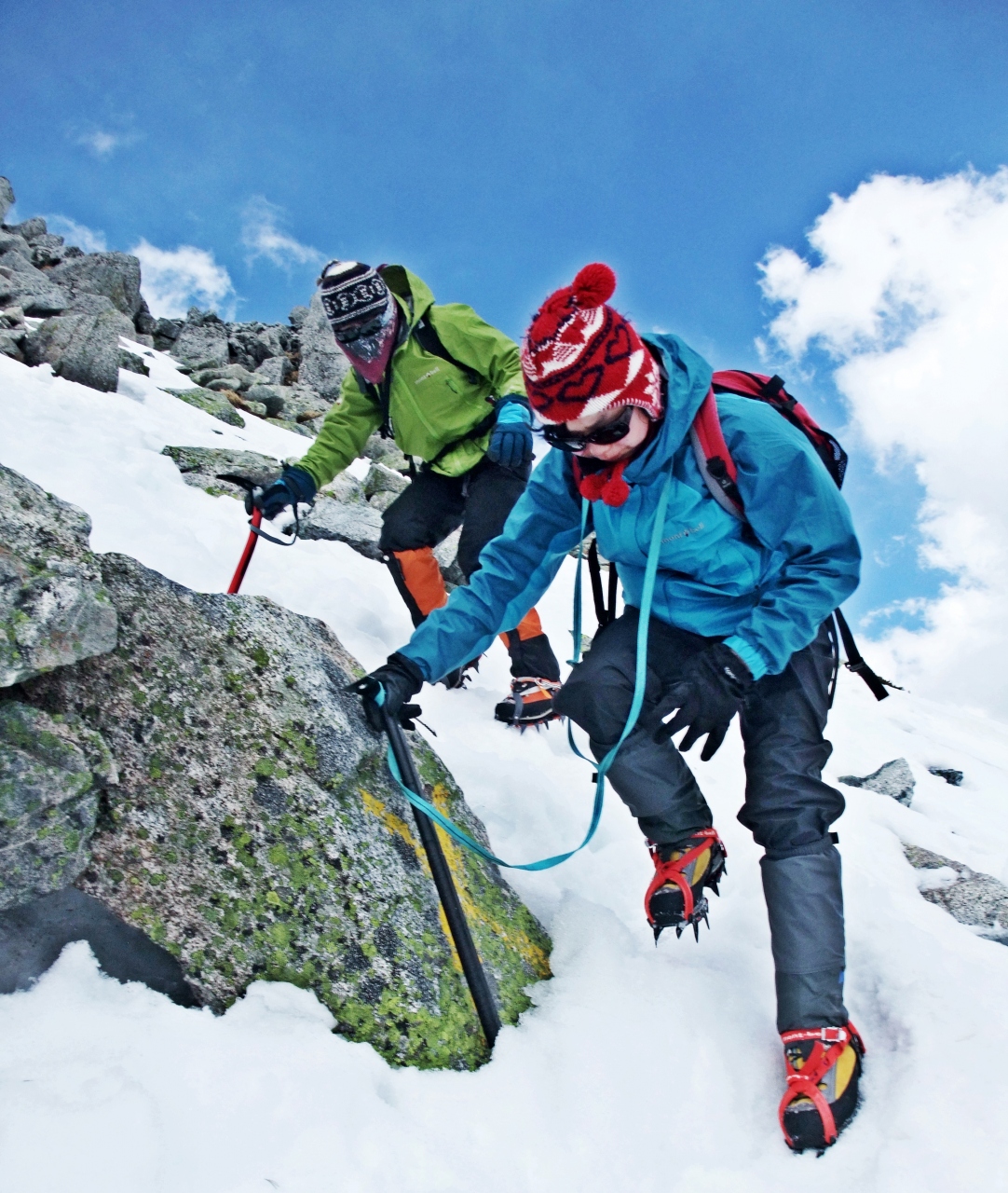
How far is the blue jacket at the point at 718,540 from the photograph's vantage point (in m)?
2.61

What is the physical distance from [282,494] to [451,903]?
3199 mm

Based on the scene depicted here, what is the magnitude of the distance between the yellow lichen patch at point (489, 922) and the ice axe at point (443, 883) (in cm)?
13

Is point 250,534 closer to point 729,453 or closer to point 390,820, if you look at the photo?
point 390,820

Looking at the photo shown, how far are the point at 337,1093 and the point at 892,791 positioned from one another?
5.94 m

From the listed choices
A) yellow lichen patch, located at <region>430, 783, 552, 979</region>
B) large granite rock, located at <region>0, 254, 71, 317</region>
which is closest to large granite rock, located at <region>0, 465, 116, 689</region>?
yellow lichen patch, located at <region>430, 783, 552, 979</region>

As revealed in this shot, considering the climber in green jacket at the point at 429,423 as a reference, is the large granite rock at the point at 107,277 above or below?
above

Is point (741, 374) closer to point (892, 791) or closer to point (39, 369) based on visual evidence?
point (892, 791)

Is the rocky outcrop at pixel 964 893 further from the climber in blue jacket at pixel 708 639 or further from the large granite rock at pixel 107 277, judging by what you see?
the large granite rock at pixel 107 277

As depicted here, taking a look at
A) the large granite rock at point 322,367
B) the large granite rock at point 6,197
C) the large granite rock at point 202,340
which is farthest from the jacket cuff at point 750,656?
the large granite rock at point 6,197

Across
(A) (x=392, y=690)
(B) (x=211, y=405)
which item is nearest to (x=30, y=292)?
(B) (x=211, y=405)

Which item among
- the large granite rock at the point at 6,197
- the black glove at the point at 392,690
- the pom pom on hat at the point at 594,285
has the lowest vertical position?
the black glove at the point at 392,690

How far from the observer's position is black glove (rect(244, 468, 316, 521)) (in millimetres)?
4883

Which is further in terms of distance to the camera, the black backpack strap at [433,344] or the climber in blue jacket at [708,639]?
the black backpack strap at [433,344]

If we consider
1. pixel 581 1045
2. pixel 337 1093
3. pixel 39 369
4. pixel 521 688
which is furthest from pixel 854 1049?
pixel 39 369
